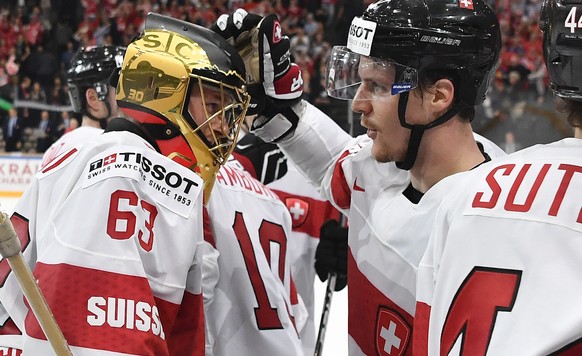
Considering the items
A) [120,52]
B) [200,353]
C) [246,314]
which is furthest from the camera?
[120,52]

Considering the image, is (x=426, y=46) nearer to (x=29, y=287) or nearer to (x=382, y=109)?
(x=382, y=109)

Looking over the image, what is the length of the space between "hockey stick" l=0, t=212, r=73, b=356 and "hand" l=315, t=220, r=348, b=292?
1.61 metres

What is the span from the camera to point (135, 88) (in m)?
1.71

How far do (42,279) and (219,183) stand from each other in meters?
0.77

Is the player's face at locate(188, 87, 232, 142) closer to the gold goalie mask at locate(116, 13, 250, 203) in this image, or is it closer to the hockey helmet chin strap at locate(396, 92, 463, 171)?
the gold goalie mask at locate(116, 13, 250, 203)

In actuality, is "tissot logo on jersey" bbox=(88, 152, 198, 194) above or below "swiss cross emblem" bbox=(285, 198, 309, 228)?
above

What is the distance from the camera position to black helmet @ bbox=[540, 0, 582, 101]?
1.02m

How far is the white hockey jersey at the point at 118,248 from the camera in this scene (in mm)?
1410

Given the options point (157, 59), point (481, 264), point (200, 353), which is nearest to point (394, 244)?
point (200, 353)

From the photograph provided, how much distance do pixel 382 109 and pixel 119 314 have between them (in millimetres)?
695

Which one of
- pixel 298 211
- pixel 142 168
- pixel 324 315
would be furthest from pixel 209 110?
pixel 298 211

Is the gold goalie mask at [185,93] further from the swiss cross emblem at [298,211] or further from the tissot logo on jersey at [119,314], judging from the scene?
the swiss cross emblem at [298,211]

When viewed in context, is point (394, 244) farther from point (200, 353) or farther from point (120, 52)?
point (120, 52)

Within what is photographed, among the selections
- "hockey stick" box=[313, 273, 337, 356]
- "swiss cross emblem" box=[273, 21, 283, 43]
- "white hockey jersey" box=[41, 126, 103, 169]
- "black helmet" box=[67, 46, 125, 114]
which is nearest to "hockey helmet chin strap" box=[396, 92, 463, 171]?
"swiss cross emblem" box=[273, 21, 283, 43]
